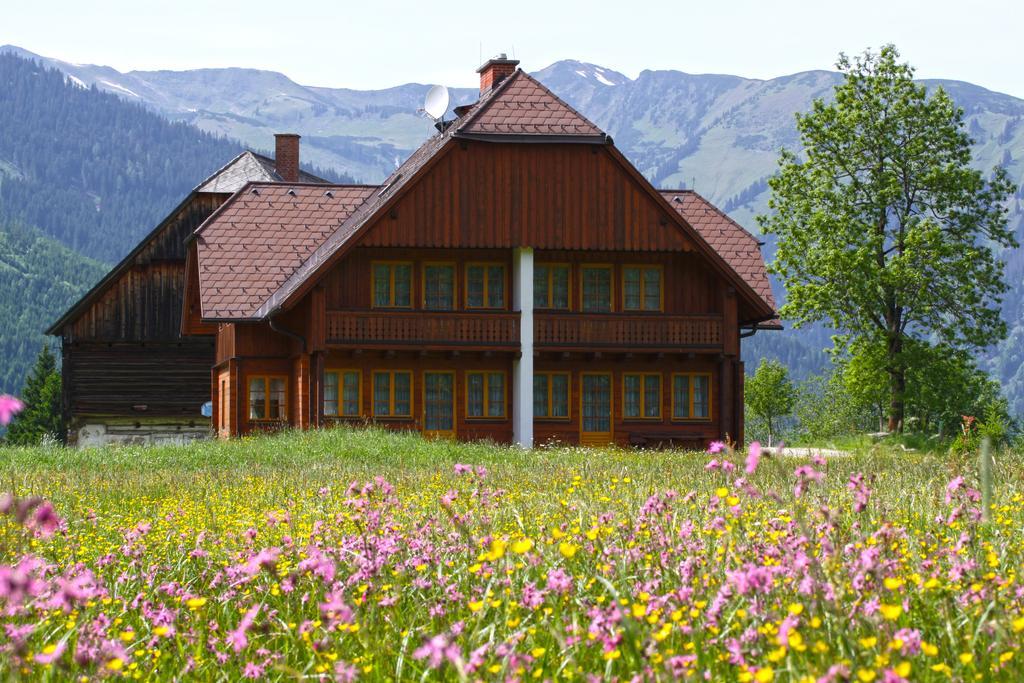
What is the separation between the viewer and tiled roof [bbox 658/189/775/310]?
38.9m

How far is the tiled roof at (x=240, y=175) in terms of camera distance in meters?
52.6

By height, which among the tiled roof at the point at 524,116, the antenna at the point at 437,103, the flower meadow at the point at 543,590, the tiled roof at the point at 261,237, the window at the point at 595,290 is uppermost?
the antenna at the point at 437,103

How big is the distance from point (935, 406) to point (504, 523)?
1434 inches

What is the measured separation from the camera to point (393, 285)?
35.2 m

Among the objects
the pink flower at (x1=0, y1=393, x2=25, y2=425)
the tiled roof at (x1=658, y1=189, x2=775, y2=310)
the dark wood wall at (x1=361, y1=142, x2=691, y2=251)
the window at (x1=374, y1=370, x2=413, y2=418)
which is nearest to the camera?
the pink flower at (x1=0, y1=393, x2=25, y2=425)

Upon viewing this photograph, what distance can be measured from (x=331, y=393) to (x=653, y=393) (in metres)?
7.88

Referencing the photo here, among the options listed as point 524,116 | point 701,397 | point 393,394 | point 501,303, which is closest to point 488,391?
point 501,303

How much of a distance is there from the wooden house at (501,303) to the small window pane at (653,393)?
3 cm

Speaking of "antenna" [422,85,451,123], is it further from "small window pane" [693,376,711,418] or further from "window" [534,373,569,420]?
"small window pane" [693,376,711,418]

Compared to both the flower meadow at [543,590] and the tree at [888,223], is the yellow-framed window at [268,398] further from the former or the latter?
the flower meadow at [543,590]

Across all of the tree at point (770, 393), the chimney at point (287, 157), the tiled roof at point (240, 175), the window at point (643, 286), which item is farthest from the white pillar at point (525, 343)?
the tree at point (770, 393)

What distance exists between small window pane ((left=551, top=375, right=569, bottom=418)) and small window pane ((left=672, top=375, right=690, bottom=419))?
2.67 meters

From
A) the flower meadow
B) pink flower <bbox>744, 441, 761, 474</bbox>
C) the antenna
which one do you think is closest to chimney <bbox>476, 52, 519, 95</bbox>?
the antenna

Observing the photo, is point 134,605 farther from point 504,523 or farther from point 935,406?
point 935,406
